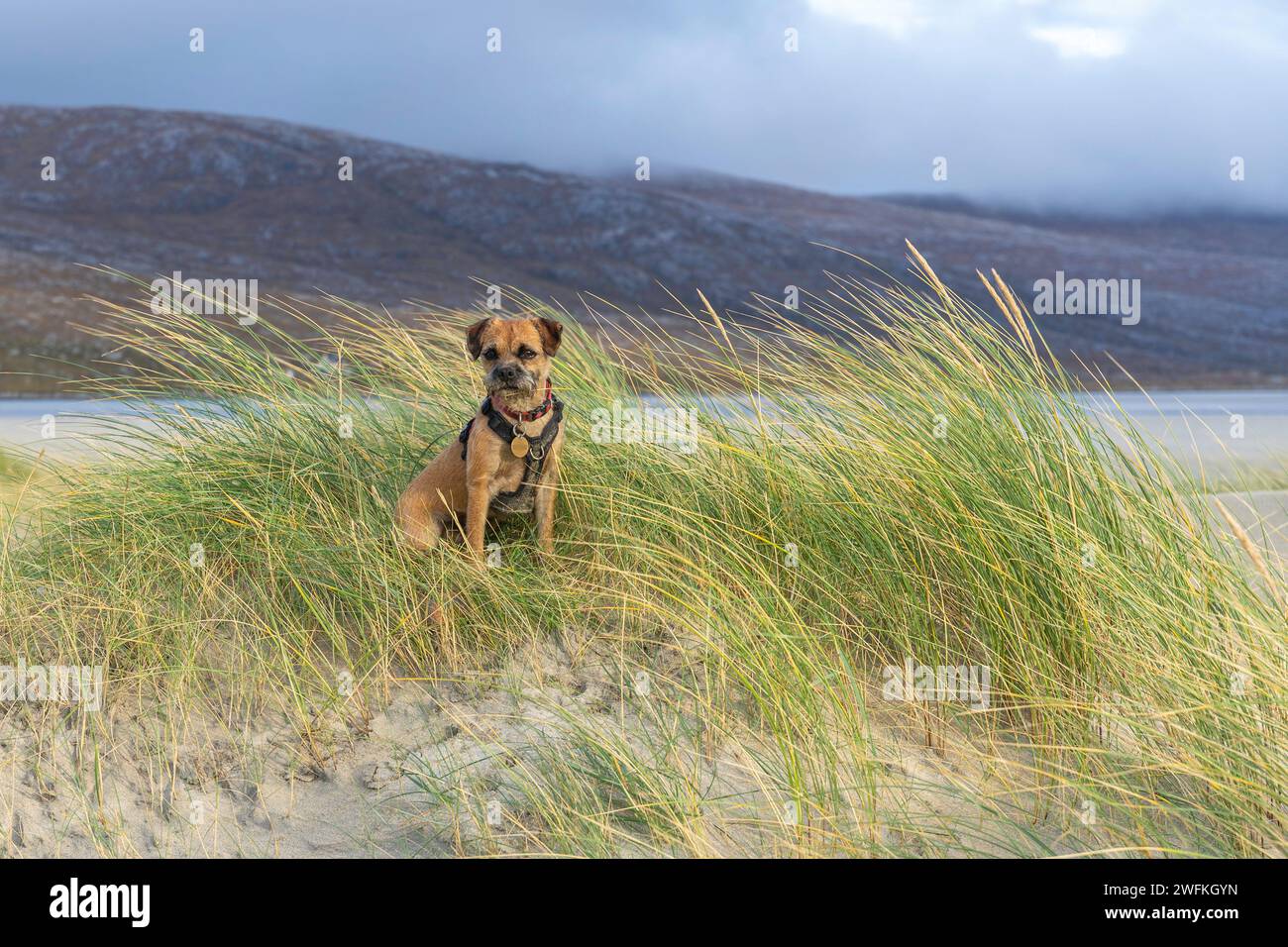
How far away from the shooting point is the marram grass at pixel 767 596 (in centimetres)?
308

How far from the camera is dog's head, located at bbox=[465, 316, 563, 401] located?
3771 millimetres

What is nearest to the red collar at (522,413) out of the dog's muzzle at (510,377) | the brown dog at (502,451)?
the brown dog at (502,451)

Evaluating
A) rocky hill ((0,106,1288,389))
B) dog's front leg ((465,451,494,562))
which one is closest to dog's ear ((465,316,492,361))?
dog's front leg ((465,451,494,562))

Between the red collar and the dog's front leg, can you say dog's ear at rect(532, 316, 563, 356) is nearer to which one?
the red collar

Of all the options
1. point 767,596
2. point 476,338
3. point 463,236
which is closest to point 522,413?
point 476,338

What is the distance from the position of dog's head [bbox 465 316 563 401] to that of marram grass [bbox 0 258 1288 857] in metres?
0.66

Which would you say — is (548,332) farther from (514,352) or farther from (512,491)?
(512,491)

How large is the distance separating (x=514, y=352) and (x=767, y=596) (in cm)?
125

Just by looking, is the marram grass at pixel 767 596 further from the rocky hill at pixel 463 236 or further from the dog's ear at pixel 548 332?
the rocky hill at pixel 463 236

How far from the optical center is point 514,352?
12.6 feet

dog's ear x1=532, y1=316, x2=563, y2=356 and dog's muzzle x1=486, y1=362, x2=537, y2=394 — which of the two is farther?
dog's ear x1=532, y1=316, x2=563, y2=356

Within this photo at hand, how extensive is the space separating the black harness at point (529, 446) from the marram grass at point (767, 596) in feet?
0.80
